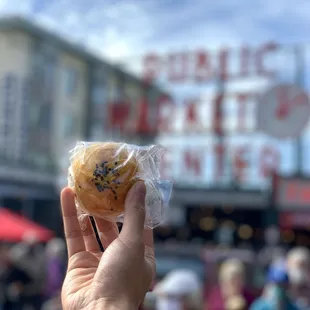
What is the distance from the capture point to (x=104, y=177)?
141cm

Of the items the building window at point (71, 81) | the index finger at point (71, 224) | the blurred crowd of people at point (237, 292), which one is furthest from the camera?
the building window at point (71, 81)

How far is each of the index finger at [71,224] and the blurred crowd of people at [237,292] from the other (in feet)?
7.88

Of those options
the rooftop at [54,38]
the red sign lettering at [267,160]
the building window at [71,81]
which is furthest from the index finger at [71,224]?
the building window at [71,81]

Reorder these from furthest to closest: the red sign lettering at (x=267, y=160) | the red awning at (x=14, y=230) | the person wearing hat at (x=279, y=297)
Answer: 1. the red sign lettering at (x=267, y=160)
2. the red awning at (x=14, y=230)
3. the person wearing hat at (x=279, y=297)

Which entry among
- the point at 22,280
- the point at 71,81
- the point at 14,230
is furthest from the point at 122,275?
the point at 71,81

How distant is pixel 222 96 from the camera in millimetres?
20344

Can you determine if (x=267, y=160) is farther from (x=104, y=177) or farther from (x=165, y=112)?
(x=104, y=177)

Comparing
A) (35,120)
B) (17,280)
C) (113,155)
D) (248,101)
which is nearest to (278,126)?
(17,280)

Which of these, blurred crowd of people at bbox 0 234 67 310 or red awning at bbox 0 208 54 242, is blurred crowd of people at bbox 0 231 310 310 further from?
red awning at bbox 0 208 54 242

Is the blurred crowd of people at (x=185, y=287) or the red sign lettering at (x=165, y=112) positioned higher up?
the red sign lettering at (x=165, y=112)

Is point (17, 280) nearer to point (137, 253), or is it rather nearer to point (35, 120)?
point (137, 253)

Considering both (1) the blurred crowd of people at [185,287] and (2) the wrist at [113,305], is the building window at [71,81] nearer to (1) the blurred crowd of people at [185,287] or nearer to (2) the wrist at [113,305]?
(1) the blurred crowd of people at [185,287]

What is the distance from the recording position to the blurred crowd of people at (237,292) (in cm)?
404

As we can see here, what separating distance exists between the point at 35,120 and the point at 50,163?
6.78 feet
